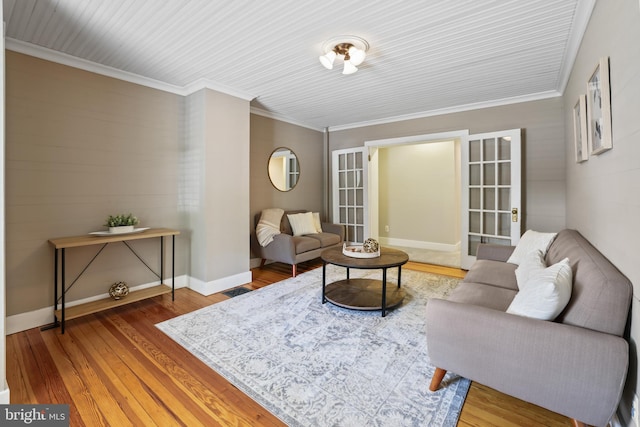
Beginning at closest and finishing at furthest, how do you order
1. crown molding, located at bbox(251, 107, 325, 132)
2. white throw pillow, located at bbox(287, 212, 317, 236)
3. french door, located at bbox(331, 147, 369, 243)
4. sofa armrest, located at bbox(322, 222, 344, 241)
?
crown molding, located at bbox(251, 107, 325, 132) → white throw pillow, located at bbox(287, 212, 317, 236) → sofa armrest, located at bbox(322, 222, 344, 241) → french door, located at bbox(331, 147, 369, 243)

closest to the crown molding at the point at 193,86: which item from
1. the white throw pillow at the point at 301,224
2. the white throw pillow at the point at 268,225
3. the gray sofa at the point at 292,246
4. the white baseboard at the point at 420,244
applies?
the white throw pillow at the point at 268,225

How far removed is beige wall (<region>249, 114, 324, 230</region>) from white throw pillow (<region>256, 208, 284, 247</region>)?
0.68ft

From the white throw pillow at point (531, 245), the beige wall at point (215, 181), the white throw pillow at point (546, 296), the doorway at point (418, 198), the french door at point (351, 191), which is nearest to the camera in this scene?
the white throw pillow at point (546, 296)

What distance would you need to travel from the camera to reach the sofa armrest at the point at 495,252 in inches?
122

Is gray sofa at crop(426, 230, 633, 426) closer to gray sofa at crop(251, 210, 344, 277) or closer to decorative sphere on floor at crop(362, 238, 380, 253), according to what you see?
decorative sphere on floor at crop(362, 238, 380, 253)

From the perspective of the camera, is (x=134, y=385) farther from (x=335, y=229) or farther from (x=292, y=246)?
(x=335, y=229)

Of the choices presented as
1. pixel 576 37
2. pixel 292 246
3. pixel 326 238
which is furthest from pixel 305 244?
pixel 576 37

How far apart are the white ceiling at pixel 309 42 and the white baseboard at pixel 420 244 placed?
10.2 feet

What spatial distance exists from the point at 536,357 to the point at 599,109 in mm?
1545

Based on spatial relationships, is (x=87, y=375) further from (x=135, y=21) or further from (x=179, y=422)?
(x=135, y=21)

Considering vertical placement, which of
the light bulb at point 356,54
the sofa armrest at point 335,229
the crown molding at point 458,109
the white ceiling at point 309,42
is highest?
the crown molding at point 458,109

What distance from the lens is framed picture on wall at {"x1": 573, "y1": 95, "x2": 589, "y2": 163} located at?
7.33 feet

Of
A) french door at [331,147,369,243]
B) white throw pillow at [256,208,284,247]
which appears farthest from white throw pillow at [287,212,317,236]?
french door at [331,147,369,243]

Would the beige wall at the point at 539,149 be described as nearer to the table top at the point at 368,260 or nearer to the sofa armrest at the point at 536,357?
the table top at the point at 368,260
